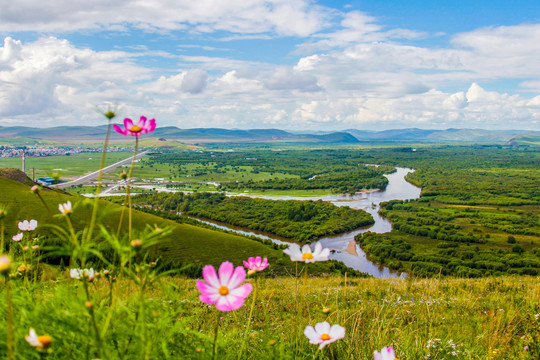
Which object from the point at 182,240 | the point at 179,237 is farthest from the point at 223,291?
the point at 179,237

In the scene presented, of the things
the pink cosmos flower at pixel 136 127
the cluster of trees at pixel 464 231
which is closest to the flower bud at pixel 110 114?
the pink cosmos flower at pixel 136 127

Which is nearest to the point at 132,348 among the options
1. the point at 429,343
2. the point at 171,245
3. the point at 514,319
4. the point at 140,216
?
the point at 429,343

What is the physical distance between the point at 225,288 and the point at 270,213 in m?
69.6

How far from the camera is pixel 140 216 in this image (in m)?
42.3

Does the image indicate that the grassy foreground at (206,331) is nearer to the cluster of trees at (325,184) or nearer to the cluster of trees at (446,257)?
the cluster of trees at (446,257)

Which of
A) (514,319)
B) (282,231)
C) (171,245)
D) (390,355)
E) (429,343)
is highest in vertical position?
(390,355)

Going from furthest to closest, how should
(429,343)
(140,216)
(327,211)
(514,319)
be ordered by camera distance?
1. (327,211)
2. (140,216)
3. (514,319)
4. (429,343)

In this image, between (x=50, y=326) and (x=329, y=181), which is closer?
(x=50, y=326)

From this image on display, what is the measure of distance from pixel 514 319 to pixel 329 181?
110m

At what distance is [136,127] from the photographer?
1857mm

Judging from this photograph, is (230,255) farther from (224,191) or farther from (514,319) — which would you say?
(224,191)

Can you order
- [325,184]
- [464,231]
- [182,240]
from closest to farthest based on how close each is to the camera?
[182,240], [464,231], [325,184]

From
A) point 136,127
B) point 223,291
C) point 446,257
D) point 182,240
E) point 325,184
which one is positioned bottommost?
point 446,257

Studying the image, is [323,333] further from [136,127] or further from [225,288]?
[136,127]
